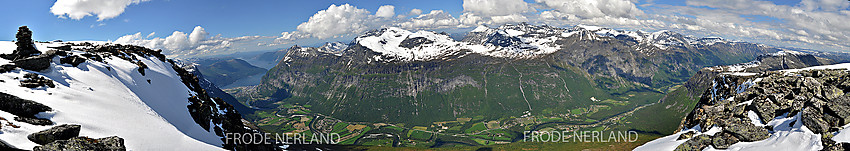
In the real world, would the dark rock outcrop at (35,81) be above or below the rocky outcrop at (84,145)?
above

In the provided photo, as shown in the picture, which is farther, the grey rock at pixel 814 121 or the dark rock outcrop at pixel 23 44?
the grey rock at pixel 814 121

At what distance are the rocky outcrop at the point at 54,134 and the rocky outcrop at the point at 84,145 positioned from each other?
1.36 metres

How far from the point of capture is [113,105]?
34719mm

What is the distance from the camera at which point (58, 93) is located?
31641 mm

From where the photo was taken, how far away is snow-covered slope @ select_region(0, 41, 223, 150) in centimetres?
2788

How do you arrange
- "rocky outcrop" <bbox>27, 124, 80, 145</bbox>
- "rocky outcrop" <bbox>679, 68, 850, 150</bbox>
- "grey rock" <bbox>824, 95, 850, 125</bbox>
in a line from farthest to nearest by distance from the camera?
"rocky outcrop" <bbox>679, 68, 850, 150</bbox> → "grey rock" <bbox>824, 95, 850, 125</bbox> → "rocky outcrop" <bbox>27, 124, 80, 145</bbox>

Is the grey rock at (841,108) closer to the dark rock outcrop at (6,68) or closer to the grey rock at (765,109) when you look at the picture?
the grey rock at (765,109)

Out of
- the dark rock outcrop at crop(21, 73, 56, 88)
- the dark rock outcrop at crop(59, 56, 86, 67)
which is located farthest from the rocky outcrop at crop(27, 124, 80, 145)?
the dark rock outcrop at crop(59, 56, 86, 67)

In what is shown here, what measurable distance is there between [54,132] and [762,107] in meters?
101

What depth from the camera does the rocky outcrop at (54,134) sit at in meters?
21.7

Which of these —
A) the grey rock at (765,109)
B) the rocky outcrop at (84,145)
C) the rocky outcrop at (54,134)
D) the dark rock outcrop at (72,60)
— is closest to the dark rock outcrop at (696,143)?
the grey rock at (765,109)

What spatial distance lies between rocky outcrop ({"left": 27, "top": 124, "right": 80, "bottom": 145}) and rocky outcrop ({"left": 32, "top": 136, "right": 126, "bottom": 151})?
1357mm

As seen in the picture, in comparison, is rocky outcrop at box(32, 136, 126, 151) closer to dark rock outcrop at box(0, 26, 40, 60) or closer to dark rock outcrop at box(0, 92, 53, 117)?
dark rock outcrop at box(0, 92, 53, 117)

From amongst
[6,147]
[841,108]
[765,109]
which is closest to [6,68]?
[6,147]
